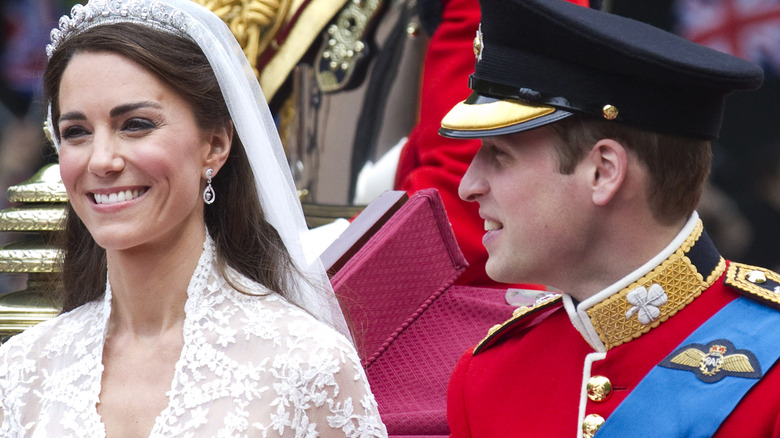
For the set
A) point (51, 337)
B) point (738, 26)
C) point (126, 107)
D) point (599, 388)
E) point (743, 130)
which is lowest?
point (743, 130)

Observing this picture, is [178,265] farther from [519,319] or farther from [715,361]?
[715,361]

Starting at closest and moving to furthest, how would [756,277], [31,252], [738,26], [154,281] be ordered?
[756,277] → [154,281] → [31,252] → [738,26]

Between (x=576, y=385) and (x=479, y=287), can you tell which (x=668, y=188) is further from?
(x=479, y=287)

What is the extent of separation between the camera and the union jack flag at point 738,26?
14.0ft

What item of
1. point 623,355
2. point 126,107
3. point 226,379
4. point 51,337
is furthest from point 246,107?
point 623,355

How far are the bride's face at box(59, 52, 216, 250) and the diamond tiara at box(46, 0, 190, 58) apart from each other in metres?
0.11

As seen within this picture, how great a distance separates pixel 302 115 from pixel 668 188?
6.75ft

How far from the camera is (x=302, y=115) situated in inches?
153

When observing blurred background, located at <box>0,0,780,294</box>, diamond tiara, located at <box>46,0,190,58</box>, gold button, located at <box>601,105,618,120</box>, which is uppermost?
diamond tiara, located at <box>46,0,190,58</box>

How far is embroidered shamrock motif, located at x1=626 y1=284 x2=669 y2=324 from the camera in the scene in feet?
6.55

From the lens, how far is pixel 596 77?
2.02 metres

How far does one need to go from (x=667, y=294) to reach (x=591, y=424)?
9.3 inches

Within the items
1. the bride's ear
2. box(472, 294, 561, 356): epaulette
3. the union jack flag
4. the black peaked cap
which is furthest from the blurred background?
the black peaked cap

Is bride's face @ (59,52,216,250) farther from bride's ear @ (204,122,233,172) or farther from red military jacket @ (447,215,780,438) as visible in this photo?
red military jacket @ (447,215,780,438)
